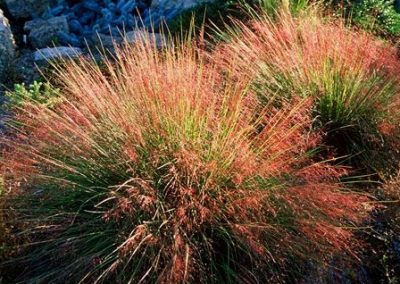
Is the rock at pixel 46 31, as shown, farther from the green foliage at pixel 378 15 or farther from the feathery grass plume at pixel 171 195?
the feathery grass plume at pixel 171 195

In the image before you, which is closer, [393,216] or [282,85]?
[393,216]

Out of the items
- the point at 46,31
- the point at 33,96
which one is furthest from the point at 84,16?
the point at 33,96

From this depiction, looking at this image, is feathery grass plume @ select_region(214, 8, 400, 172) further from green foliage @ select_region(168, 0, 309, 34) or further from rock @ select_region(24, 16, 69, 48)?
rock @ select_region(24, 16, 69, 48)

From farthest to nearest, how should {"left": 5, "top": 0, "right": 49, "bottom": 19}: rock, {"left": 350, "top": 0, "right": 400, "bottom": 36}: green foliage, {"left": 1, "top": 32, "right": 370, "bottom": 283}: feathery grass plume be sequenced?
{"left": 5, "top": 0, "right": 49, "bottom": 19}: rock → {"left": 350, "top": 0, "right": 400, "bottom": 36}: green foliage → {"left": 1, "top": 32, "right": 370, "bottom": 283}: feathery grass plume

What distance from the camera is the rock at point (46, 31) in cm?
716

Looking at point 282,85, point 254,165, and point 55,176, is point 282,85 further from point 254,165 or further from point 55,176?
point 55,176

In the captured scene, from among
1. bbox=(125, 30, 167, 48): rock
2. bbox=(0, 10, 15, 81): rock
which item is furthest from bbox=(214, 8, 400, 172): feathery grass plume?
bbox=(0, 10, 15, 81): rock

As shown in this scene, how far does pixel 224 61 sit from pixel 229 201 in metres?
1.86

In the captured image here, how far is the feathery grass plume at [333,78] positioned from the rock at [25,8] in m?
4.64

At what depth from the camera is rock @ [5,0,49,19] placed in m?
8.21

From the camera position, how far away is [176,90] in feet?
11.0

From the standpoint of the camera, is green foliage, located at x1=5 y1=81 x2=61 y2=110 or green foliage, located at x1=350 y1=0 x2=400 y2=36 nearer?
green foliage, located at x1=5 y1=81 x2=61 y2=110

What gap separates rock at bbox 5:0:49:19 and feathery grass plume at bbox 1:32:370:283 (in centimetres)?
519

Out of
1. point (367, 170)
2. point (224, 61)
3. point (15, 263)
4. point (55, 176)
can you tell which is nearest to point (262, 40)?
point (224, 61)
